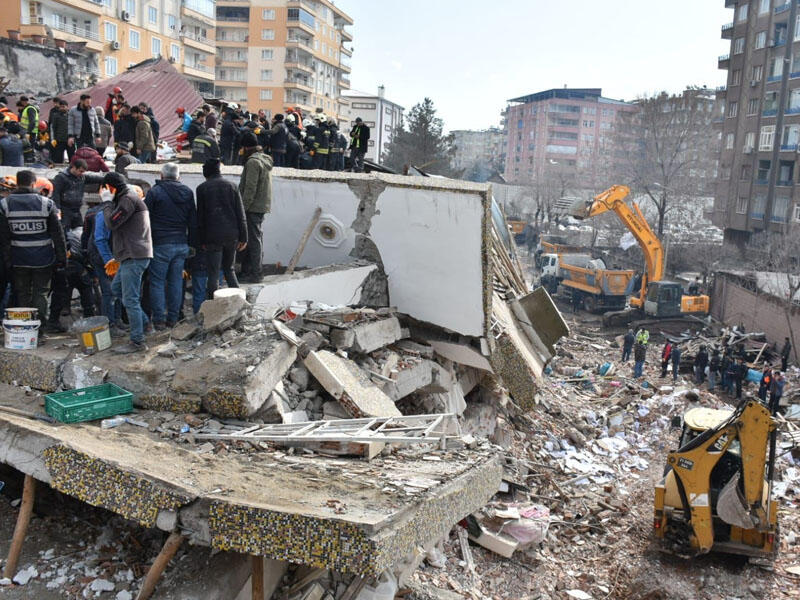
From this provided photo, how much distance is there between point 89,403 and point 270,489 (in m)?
1.88

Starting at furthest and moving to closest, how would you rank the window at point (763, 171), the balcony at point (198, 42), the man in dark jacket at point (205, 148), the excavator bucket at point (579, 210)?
the balcony at point (198, 42), the window at point (763, 171), the excavator bucket at point (579, 210), the man in dark jacket at point (205, 148)

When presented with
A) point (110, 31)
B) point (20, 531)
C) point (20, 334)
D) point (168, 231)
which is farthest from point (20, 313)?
point (110, 31)

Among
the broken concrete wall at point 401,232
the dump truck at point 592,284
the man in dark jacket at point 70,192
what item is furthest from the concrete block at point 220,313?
the dump truck at point 592,284

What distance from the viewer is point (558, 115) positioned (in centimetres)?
8112

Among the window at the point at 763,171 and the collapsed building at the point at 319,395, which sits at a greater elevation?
the window at the point at 763,171

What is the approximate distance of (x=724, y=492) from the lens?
27.0 ft

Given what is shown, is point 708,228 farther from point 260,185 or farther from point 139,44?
point 260,185

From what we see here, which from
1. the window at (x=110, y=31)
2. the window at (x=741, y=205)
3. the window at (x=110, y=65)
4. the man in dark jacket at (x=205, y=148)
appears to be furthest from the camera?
the window at (x=741, y=205)

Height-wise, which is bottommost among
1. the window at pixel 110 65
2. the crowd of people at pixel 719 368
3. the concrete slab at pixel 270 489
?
the crowd of people at pixel 719 368

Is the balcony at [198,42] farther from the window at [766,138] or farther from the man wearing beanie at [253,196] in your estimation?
the man wearing beanie at [253,196]

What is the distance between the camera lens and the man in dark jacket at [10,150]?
1102 centimetres

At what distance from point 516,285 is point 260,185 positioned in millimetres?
5323

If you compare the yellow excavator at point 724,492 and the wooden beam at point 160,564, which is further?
the yellow excavator at point 724,492

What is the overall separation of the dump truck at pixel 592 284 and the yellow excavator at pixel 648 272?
3.12ft
